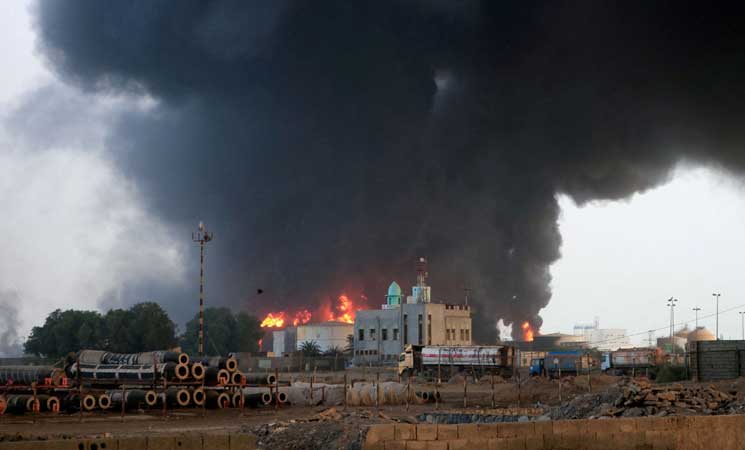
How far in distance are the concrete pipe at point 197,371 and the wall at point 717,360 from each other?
27.8 m

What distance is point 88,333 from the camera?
326ft

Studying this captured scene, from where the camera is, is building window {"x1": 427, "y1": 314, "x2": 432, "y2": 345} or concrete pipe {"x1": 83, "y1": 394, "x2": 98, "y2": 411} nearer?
concrete pipe {"x1": 83, "y1": 394, "x2": 98, "y2": 411}

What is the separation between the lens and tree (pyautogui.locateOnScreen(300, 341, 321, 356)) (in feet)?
368

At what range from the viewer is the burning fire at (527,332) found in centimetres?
14686

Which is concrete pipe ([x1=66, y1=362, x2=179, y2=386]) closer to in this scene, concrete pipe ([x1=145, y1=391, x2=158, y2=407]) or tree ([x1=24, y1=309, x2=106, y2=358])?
concrete pipe ([x1=145, y1=391, x2=158, y2=407])

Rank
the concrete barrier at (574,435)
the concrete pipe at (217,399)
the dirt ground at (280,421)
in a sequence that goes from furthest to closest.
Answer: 1. the concrete pipe at (217,399)
2. the dirt ground at (280,421)
3. the concrete barrier at (574,435)

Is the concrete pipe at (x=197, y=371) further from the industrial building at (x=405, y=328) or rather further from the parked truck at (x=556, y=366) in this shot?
the industrial building at (x=405, y=328)

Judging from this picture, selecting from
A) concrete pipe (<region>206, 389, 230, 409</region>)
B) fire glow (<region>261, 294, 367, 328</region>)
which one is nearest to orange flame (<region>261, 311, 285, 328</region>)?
fire glow (<region>261, 294, 367, 328</region>)

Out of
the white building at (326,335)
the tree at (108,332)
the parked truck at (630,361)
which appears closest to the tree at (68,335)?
the tree at (108,332)

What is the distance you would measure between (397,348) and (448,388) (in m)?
44.7

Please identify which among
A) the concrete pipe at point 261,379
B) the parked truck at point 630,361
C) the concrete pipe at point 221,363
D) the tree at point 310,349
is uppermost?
the concrete pipe at point 221,363

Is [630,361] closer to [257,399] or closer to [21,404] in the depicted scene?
[257,399]

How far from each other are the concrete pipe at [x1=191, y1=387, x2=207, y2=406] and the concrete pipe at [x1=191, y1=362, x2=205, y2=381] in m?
0.57

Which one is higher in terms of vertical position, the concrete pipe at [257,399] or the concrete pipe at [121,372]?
the concrete pipe at [121,372]
